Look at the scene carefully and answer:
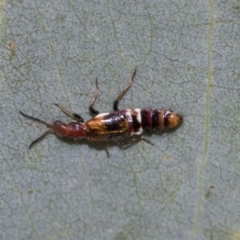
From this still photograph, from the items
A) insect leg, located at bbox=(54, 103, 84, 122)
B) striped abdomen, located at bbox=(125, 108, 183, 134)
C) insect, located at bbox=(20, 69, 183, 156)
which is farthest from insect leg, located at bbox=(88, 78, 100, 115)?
striped abdomen, located at bbox=(125, 108, 183, 134)

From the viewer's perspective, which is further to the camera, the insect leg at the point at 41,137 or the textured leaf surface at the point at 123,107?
the insect leg at the point at 41,137

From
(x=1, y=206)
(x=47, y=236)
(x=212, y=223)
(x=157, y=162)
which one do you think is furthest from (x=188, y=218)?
(x=1, y=206)

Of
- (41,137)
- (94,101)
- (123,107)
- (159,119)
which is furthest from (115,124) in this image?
(41,137)

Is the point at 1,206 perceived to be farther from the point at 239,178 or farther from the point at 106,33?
the point at 239,178

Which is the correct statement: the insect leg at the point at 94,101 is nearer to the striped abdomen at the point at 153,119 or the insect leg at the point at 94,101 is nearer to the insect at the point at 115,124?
the insect at the point at 115,124

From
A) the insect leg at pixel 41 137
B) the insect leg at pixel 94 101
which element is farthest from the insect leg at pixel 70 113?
the insect leg at pixel 41 137
